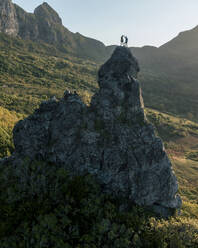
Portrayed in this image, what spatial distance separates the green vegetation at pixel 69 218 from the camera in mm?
10680

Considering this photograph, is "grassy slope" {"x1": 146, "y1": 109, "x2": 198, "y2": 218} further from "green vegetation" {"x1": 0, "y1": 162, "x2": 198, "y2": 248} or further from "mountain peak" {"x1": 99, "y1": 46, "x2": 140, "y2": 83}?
"mountain peak" {"x1": 99, "y1": 46, "x2": 140, "y2": 83}

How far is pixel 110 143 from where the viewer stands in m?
14.0

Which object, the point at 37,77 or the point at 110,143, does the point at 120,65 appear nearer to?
the point at 110,143

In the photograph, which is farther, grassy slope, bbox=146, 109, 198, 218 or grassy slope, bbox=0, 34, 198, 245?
grassy slope, bbox=0, 34, 198, 245

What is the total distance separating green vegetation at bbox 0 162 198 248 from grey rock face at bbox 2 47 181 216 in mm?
977

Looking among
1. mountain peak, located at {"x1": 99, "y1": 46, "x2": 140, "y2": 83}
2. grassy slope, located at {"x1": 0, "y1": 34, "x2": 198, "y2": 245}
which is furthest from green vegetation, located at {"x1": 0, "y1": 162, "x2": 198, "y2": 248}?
mountain peak, located at {"x1": 99, "y1": 46, "x2": 140, "y2": 83}

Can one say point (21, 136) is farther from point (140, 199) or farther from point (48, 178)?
point (140, 199)

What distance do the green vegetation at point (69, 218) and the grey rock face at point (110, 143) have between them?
0.98 m

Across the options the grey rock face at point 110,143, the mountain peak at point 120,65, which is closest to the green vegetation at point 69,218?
the grey rock face at point 110,143

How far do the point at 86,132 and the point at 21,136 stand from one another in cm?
543

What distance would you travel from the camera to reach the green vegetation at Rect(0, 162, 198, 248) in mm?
10680

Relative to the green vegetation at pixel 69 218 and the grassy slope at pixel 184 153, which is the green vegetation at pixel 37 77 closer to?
the grassy slope at pixel 184 153

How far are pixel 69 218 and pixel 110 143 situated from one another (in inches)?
234

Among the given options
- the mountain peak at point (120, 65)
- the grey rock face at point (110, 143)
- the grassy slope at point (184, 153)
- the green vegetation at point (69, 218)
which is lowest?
the grassy slope at point (184, 153)
